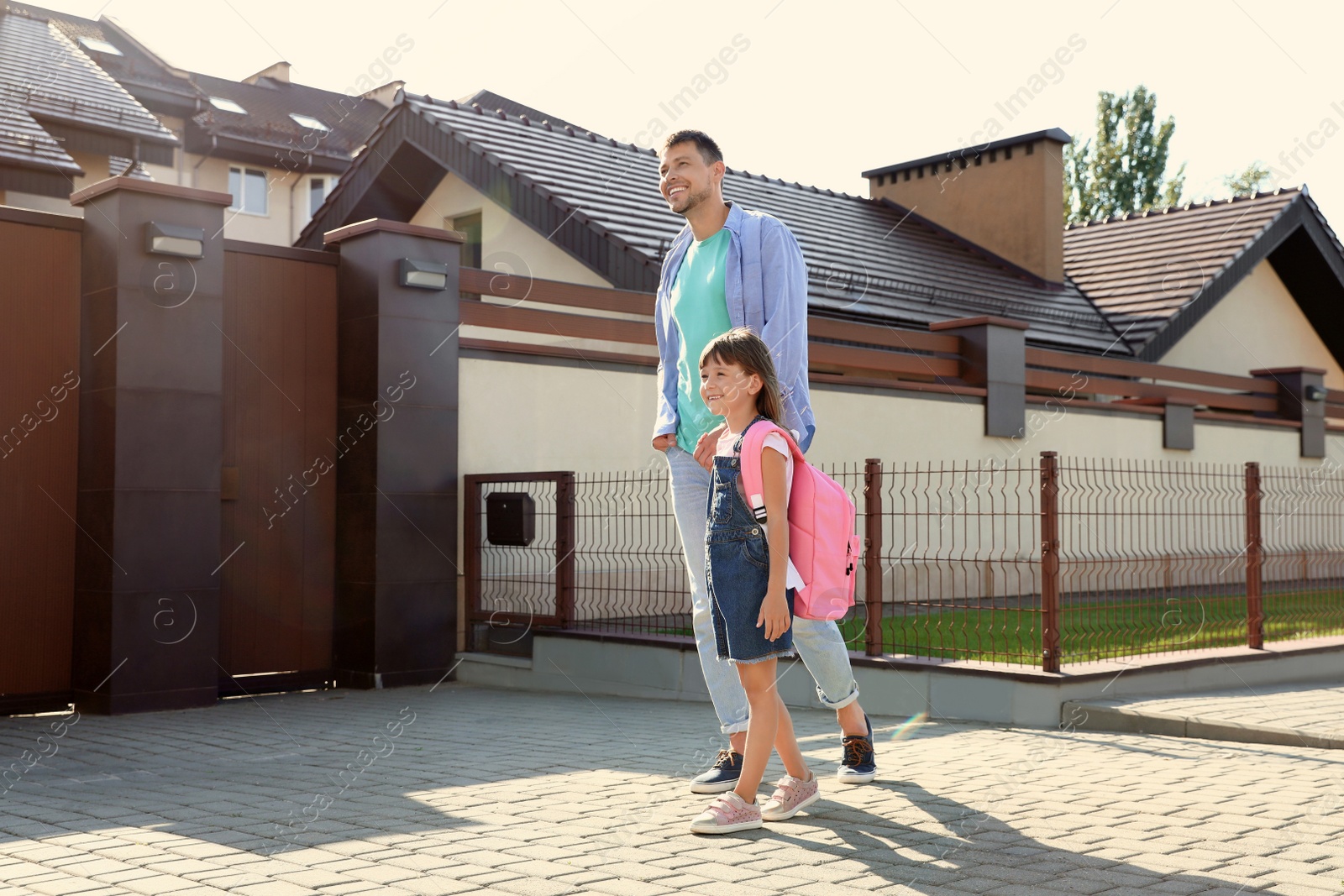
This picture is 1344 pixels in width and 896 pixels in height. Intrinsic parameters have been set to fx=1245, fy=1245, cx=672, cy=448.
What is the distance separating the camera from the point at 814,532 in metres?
3.90

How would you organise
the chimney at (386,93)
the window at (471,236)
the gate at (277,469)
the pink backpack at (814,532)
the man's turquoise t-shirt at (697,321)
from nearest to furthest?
the pink backpack at (814,532) → the man's turquoise t-shirt at (697,321) → the gate at (277,469) → the window at (471,236) → the chimney at (386,93)

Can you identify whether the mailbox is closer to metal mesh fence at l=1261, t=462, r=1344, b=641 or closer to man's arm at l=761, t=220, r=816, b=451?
man's arm at l=761, t=220, r=816, b=451

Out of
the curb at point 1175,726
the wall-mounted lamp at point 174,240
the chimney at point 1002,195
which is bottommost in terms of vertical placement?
the curb at point 1175,726

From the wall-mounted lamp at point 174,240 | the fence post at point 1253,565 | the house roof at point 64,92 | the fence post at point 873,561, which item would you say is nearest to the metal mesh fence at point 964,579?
the fence post at point 873,561

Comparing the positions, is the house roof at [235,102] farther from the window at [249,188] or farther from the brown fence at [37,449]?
the brown fence at [37,449]

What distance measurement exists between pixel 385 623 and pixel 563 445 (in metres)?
2.13

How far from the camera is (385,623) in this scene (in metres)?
8.14

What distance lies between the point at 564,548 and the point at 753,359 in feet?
15.3

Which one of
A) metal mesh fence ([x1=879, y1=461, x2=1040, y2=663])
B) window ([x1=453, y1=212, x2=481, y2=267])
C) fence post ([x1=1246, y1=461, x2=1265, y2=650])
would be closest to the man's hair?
metal mesh fence ([x1=879, y1=461, x2=1040, y2=663])

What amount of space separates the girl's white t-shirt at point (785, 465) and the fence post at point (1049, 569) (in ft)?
10.1

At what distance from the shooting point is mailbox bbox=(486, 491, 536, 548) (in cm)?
830

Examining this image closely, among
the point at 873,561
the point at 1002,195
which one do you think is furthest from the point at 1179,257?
the point at 873,561

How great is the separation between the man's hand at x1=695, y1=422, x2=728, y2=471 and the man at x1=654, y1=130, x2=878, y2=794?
0.22 feet

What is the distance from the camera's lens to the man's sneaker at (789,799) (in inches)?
160
